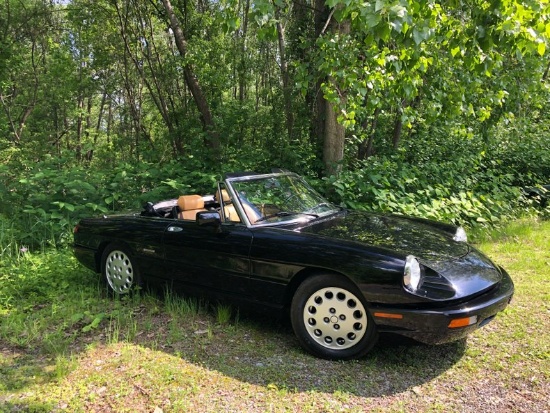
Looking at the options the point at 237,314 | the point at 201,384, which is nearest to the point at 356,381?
the point at 201,384

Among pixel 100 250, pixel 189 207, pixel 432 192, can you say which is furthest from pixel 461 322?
pixel 432 192

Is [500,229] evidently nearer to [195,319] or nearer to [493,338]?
[493,338]

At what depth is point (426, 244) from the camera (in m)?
3.57

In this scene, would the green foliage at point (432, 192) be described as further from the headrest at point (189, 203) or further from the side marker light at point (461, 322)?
the side marker light at point (461, 322)

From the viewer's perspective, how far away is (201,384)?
3.02 metres

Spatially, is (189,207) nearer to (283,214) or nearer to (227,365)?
(283,214)

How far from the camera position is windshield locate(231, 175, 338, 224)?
4.01m

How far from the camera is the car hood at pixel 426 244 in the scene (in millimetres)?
3113

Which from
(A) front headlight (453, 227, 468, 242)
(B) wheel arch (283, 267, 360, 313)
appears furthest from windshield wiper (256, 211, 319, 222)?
(A) front headlight (453, 227, 468, 242)

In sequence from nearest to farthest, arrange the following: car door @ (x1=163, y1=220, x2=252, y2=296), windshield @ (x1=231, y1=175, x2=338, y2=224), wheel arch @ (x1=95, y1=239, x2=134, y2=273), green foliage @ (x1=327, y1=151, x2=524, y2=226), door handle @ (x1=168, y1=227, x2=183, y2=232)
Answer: car door @ (x1=163, y1=220, x2=252, y2=296) < windshield @ (x1=231, y1=175, x2=338, y2=224) < door handle @ (x1=168, y1=227, x2=183, y2=232) < wheel arch @ (x1=95, y1=239, x2=134, y2=273) < green foliage @ (x1=327, y1=151, x2=524, y2=226)

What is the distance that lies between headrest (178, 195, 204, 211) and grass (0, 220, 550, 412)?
3.26ft

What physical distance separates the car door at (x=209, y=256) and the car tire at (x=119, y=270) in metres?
0.63

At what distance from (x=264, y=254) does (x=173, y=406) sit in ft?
4.32

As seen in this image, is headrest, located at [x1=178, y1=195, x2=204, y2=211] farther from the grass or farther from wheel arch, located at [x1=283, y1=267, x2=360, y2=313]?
wheel arch, located at [x1=283, y1=267, x2=360, y2=313]
